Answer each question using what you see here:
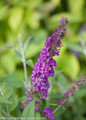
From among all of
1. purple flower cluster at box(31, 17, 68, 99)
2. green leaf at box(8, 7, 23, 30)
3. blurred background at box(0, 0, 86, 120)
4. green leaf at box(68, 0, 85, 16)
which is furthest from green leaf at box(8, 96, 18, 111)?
green leaf at box(68, 0, 85, 16)

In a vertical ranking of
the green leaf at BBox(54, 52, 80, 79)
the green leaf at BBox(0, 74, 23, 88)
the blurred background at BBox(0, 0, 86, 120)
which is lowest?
the green leaf at BBox(54, 52, 80, 79)

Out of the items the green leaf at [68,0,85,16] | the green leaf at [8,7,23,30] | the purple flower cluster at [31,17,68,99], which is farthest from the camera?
the green leaf at [68,0,85,16]

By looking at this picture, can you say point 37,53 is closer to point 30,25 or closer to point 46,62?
point 30,25

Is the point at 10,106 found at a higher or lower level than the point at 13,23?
lower

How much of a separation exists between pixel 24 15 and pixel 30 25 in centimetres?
23

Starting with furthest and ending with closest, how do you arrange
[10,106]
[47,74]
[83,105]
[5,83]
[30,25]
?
[30,25], [83,105], [5,83], [10,106], [47,74]

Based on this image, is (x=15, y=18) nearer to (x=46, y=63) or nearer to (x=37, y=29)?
(x=37, y=29)

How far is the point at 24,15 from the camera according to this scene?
3633mm

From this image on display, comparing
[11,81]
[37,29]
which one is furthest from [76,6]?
[11,81]

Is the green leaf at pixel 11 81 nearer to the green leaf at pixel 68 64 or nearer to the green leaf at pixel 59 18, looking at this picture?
the green leaf at pixel 68 64

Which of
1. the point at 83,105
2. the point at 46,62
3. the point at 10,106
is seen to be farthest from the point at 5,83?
the point at 83,105

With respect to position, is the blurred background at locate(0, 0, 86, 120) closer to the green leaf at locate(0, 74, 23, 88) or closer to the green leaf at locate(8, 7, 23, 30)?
the green leaf at locate(8, 7, 23, 30)

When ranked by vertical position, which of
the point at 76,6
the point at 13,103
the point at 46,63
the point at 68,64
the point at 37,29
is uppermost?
the point at 76,6

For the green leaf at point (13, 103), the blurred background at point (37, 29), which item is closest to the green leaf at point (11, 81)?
the green leaf at point (13, 103)
